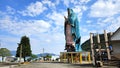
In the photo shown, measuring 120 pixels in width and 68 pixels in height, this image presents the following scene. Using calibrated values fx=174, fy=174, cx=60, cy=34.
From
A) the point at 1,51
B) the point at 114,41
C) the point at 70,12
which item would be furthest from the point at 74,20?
Result: the point at 1,51

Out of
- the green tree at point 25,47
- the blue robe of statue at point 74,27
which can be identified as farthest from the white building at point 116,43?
the green tree at point 25,47

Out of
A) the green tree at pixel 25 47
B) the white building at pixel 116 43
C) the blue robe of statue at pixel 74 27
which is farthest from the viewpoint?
the green tree at pixel 25 47

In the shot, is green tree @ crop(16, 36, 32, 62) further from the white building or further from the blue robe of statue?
the white building

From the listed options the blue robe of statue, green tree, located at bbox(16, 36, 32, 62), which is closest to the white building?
the blue robe of statue

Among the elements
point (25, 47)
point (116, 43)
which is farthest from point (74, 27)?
point (116, 43)

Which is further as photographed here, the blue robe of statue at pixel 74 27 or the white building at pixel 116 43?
the blue robe of statue at pixel 74 27

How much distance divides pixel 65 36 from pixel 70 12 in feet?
38.6

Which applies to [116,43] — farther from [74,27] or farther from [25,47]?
[25,47]

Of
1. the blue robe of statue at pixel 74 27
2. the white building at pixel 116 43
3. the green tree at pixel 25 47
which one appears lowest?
the white building at pixel 116 43

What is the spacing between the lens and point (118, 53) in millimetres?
4816

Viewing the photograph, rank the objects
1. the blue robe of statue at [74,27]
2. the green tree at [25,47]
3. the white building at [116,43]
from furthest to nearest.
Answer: the green tree at [25,47]
the blue robe of statue at [74,27]
the white building at [116,43]

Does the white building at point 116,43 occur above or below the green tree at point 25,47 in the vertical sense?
below

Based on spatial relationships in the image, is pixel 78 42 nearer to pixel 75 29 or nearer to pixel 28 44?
pixel 75 29

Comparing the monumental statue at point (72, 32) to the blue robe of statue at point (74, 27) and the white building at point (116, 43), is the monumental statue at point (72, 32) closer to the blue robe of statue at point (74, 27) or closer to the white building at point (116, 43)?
the blue robe of statue at point (74, 27)
